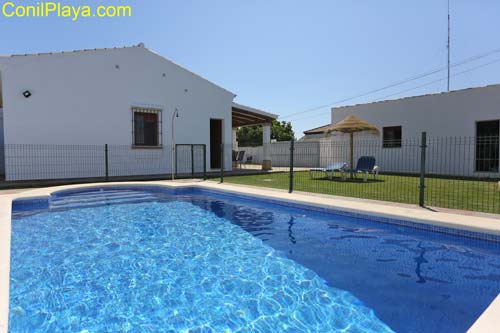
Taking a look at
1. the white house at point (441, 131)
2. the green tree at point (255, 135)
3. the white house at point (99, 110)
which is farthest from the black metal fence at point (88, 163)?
the green tree at point (255, 135)

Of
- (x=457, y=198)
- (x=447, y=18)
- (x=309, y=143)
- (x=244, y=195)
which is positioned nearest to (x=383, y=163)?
(x=309, y=143)

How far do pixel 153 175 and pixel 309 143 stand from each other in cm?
1306

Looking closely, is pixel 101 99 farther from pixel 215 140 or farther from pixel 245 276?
pixel 245 276

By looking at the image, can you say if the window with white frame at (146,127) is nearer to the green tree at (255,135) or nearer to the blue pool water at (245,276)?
the blue pool water at (245,276)

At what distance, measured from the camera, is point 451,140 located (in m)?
14.3

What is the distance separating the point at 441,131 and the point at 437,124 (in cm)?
38

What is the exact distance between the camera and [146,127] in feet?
46.0

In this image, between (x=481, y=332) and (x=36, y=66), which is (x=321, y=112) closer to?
(x=36, y=66)

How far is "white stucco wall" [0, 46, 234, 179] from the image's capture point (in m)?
11.4

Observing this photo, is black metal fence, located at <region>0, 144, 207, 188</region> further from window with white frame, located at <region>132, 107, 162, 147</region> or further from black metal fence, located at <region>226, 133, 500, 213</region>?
black metal fence, located at <region>226, 133, 500, 213</region>

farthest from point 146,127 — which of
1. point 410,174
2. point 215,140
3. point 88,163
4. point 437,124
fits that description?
point 437,124

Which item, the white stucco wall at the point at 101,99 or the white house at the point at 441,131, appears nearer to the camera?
the white stucco wall at the point at 101,99

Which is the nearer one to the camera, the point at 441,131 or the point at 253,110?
the point at 441,131

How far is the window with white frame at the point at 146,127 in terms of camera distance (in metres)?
13.7
